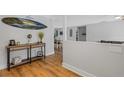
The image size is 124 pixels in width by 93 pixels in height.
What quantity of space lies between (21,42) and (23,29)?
1.76ft

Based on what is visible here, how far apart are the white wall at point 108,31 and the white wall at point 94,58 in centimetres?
359

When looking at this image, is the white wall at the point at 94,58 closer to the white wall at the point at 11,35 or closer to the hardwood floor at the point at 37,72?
the hardwood floor at the point at 37,72

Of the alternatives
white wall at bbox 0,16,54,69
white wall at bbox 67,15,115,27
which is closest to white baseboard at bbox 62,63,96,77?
white wall at bbox 0,16,54,69

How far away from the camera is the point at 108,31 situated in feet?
21.3

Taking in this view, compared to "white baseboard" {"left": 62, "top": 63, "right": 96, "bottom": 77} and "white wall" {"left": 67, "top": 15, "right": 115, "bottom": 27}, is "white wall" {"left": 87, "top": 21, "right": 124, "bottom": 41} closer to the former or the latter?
"white wall" {"left": 67, "top": 15, "right": 115, "bottom": 27}

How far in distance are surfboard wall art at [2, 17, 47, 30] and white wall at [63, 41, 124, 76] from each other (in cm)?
190

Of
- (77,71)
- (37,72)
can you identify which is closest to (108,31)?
(77,71)

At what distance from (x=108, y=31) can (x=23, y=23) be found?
4.67 metres

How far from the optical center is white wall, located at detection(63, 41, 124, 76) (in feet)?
7.40

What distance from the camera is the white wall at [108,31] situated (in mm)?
6090

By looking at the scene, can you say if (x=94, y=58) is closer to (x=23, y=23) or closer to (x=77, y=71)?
(x=77, y=71)
